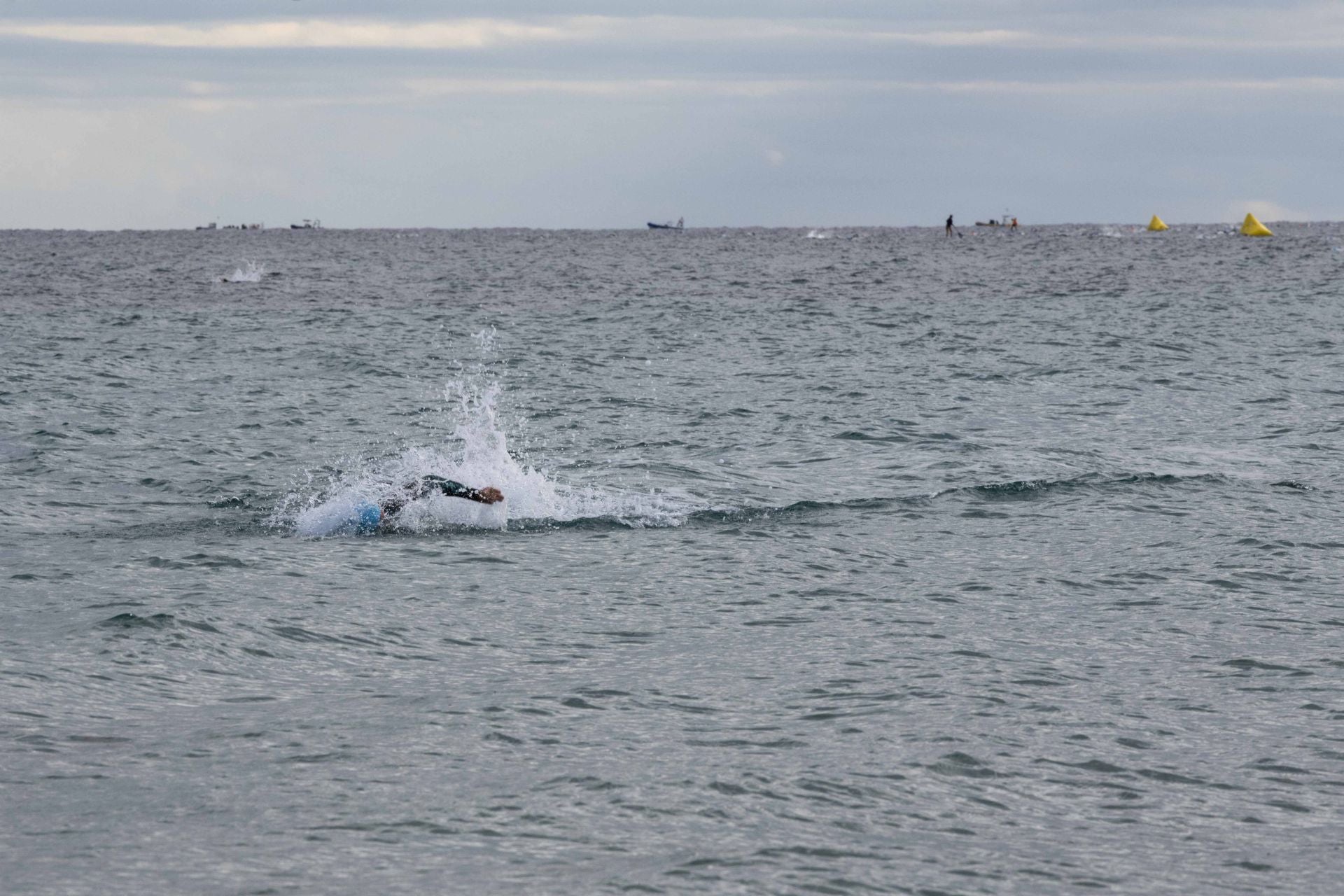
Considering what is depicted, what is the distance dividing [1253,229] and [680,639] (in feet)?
466

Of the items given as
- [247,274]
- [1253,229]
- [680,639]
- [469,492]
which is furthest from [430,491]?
[1253,229]

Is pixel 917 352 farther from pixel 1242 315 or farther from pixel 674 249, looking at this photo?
pixel 674 249

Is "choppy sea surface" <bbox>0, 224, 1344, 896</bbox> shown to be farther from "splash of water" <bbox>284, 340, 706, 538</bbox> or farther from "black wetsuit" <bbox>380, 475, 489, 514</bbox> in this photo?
"black wetsuit" <bbox>380, 475, 489, 514</bbox>

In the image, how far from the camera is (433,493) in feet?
60.2

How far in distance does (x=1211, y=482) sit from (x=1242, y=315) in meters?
36.1

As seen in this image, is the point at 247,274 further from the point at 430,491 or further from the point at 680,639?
the point at 680,639

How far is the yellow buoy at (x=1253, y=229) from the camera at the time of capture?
14225 centimetres

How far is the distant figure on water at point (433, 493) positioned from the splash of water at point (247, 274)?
206 feet

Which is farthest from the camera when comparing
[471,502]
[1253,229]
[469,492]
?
[1253,229]

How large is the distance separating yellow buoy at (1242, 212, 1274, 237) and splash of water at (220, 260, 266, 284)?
93.2m

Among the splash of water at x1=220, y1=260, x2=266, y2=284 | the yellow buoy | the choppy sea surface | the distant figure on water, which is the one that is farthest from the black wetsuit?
the yellow buoy

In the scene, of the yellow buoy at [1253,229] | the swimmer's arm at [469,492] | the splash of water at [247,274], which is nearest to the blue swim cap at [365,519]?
the swimmer's arm at [469,492]

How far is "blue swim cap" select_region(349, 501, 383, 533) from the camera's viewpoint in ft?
59.2

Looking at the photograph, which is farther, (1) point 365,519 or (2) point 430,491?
(2) point 430,491
